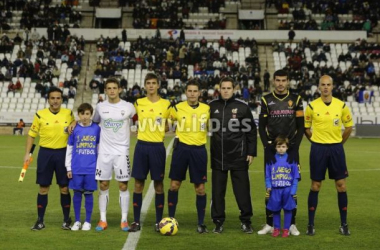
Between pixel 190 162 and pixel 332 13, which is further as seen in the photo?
pixel 332 13

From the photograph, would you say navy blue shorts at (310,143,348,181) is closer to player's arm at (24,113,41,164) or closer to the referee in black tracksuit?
the referee in black tracksuit

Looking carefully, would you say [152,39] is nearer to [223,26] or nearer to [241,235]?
[223,26]

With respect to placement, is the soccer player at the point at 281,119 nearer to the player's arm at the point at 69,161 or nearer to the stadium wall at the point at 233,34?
the player's arm at the point at 69,161

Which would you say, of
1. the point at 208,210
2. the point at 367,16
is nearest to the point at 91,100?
the point at 367,16

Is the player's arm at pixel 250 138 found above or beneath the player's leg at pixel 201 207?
above

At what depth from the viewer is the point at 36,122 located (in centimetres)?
1049

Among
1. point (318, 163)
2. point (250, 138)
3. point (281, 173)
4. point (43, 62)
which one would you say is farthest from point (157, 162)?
point (43, 62)

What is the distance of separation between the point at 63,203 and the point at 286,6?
142ft

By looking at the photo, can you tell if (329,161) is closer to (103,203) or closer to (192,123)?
(192,123)

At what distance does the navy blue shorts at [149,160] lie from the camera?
33.7 ft

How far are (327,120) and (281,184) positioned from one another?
1104 millimetres

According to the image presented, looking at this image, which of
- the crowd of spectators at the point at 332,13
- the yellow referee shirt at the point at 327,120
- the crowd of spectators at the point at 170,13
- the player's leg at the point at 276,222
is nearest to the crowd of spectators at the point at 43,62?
the crowd of spectators at the point at 170,13

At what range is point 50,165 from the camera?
34.3 ft

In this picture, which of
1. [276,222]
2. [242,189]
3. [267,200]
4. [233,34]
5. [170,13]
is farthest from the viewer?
A: [170,13]
